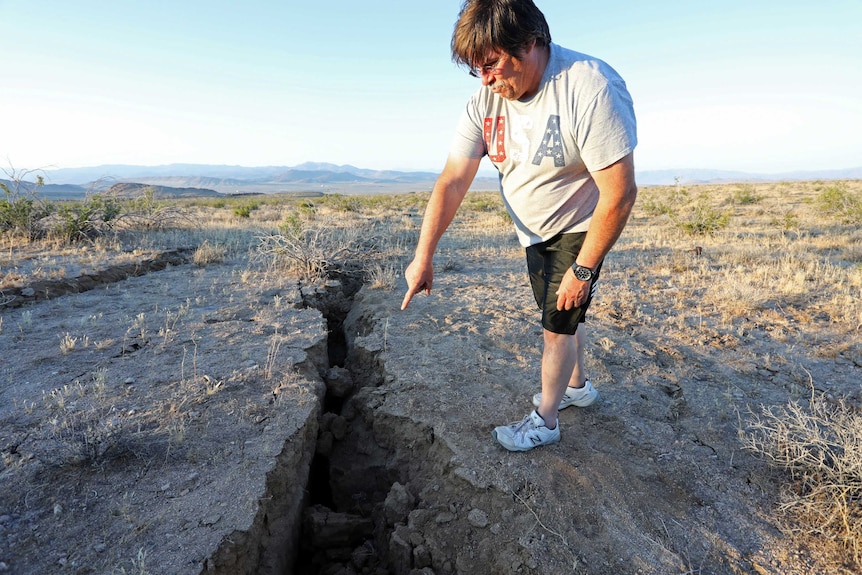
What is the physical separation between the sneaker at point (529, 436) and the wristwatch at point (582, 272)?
2.62 ft

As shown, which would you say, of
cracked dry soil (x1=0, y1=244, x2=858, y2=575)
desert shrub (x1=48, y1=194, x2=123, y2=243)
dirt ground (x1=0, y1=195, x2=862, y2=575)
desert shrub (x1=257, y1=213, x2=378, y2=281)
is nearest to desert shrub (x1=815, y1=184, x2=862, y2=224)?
dirt ground (x1=0, y1=195, x2=862, y2=575)

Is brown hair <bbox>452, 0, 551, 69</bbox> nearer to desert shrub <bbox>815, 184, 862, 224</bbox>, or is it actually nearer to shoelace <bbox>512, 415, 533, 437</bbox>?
shoelace <bbox>512, 415, 533, 437</bbox>

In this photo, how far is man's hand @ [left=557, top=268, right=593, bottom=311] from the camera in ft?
6.23

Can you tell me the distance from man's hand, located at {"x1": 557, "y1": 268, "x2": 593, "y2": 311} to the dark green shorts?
0.23 feet

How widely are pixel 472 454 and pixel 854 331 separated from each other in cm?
361

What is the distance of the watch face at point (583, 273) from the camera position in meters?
1.86

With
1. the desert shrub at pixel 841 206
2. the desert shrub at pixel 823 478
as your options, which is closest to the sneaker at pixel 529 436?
the desert shrub at pixel 823 478

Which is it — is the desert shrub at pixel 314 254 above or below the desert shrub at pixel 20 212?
below

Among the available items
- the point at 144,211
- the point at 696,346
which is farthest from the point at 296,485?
the point at 144,211

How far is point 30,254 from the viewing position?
580cm

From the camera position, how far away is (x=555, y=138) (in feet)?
5.84

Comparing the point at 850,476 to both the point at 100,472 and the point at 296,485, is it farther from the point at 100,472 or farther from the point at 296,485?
the point at 100,472

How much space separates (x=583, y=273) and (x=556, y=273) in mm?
239

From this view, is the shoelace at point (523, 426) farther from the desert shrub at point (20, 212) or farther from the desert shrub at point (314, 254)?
the desert shrub at point (20, 212)
